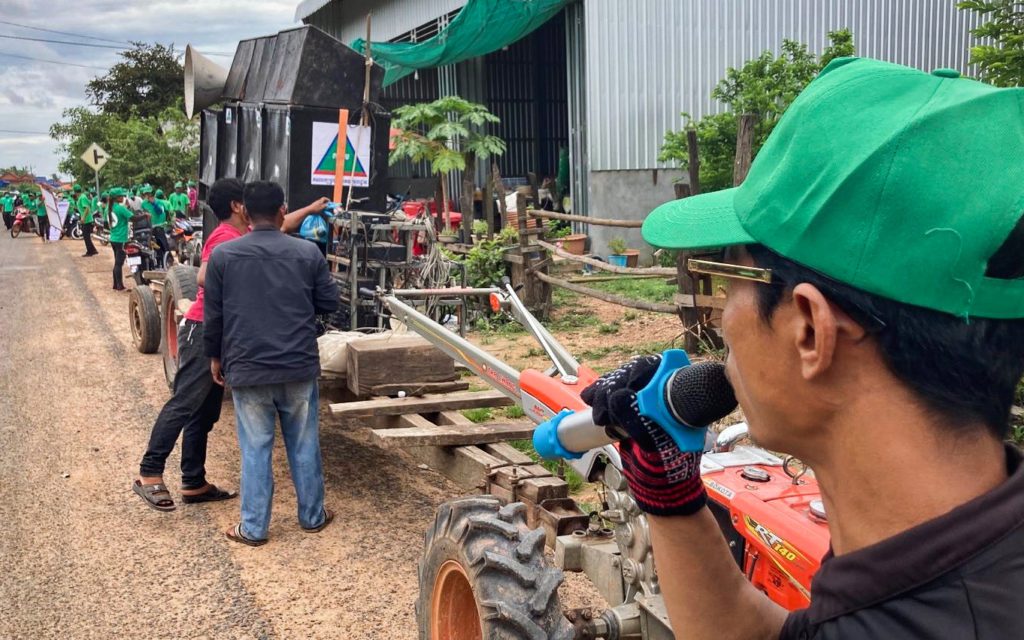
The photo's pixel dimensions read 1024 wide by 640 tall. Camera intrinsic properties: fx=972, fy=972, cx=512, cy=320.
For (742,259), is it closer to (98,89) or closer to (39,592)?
(39,592)

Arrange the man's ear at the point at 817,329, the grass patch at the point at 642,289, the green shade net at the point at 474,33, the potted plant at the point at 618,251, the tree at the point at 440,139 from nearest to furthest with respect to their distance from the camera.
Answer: the man's ear at the point at 817,329 < the grass patch at the point at 642,289 < the potted plant at the point at 618,251 < the tree at the point at 440,139 < the green shade net at the point at 474,33

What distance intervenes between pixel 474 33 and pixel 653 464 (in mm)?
17781

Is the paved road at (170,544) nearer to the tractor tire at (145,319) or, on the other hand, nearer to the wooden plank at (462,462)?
the wooden plank at (462,462)

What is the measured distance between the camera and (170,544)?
5.33 meters

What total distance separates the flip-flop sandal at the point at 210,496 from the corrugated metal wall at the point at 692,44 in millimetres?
11335

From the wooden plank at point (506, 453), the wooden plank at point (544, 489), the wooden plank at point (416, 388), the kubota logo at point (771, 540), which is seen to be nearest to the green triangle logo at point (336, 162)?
the wooden plank at point (416, 388)

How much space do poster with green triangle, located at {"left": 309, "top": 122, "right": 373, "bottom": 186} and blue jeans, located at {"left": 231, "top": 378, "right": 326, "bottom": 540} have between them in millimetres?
3277

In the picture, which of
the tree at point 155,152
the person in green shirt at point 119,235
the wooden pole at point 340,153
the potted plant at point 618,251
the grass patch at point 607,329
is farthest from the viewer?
the tree at point 155,152

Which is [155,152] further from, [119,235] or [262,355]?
[262,355]

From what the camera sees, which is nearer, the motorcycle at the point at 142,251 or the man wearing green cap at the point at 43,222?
the motorcycle at the point at 142,251

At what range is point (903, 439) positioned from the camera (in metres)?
1.11

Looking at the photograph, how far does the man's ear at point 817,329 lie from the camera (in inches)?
43.8

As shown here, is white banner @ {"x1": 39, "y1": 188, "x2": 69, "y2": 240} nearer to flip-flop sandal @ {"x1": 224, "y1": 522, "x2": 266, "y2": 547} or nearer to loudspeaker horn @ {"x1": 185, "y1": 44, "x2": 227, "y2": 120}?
loudspeaker horn @ {"x1": 185, "y1": 44, "x2": 227, "y2": 120}

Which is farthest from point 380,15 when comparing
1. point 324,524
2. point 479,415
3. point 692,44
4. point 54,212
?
point 324,524
